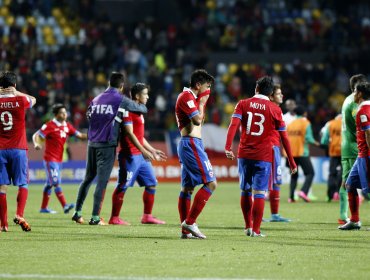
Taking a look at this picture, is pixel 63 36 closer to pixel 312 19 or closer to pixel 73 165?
pixel 73 165

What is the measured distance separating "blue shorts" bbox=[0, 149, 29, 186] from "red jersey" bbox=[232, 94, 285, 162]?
3.18 metres

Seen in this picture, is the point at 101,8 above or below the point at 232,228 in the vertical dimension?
above

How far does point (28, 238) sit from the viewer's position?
12.4 metres

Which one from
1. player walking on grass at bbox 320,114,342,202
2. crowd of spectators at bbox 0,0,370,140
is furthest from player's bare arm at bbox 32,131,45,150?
crowd of spectators at bbox 0,0,370,140

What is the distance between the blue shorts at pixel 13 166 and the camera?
525 inches

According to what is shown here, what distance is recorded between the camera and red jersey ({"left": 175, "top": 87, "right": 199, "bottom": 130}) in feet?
39.7

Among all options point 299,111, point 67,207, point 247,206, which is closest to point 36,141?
point 67,207

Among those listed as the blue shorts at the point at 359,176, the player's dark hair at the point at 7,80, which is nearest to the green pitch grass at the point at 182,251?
the blue shorts at the point at 359,176

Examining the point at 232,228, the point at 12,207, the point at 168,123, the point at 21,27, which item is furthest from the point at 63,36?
the point at 232,228

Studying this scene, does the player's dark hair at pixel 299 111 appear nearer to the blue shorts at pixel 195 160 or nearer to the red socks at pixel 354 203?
the red socks at pixel 354 203

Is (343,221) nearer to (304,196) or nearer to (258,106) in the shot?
(258,106)

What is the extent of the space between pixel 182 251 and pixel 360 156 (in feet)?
13.1

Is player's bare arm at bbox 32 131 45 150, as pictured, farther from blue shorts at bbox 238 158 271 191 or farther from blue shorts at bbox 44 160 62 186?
blue shorts at bbox 238 158 271 191

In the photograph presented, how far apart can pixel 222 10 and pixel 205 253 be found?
1130 inches
